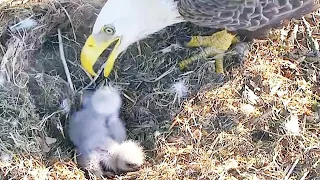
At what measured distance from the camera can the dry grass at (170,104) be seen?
9.36 feet

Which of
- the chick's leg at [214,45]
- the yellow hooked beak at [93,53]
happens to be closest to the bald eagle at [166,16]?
the yellow hooked beak at [93,53]

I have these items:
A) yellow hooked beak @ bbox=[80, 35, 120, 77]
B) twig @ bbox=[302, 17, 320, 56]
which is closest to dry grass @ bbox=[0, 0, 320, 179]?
twig @ bbox=[302, 17, 320, 56]

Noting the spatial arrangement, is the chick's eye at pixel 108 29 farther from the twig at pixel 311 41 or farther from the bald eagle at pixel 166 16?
the twig at pixel 311 41

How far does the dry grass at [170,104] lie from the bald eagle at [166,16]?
23 cm

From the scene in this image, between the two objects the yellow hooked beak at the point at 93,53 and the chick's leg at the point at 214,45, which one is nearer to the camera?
the yellow hooked beak at the point at 93,53

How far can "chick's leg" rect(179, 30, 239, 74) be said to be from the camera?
3148 mm

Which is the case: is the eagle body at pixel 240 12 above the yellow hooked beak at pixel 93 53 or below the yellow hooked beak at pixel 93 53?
above

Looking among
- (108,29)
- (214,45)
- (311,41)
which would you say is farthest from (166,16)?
(311,41)

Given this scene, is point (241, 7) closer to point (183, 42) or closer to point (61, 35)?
point (183, 42)

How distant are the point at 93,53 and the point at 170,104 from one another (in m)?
0.43

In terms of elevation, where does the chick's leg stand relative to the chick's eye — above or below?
below

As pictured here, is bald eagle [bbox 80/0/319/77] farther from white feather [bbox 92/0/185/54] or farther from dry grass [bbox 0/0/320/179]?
dry grass [bbox 0/0/320/179]

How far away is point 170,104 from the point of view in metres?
3.03

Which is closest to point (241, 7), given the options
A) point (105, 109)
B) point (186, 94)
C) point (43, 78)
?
point (186, 94)
